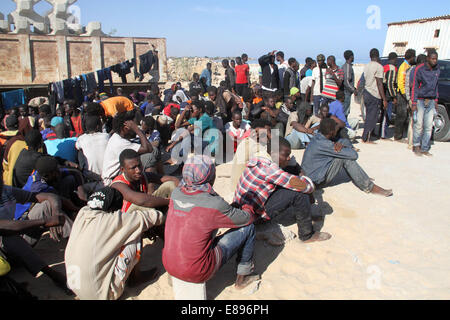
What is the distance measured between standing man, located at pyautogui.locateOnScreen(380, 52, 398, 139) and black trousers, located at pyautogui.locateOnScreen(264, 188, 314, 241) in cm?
532

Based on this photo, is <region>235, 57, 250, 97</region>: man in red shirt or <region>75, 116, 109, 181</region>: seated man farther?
<region>235, 57, 250, 97</region>: man in red shirt

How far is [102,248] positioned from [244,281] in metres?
1.33

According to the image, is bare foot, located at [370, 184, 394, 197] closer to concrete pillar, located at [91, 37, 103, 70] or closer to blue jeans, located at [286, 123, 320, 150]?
blue jeans, located at [286, 123, 320, 150]

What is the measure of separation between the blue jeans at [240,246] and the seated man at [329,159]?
2.07 m

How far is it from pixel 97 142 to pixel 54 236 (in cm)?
168

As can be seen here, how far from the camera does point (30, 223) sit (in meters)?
3.03

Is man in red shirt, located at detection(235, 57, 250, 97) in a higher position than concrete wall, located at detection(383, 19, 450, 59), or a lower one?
lower

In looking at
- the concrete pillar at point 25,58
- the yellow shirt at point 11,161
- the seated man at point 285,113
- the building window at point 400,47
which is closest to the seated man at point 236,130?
the seated man at point 285,113

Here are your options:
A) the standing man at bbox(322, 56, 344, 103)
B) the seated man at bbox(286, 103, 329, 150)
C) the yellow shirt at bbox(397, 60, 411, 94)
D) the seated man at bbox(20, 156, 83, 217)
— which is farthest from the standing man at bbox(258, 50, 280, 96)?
the seated man at bbox(20, 156, 83, 217)

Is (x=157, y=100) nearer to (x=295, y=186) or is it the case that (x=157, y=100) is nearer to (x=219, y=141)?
(x=219, y=141)

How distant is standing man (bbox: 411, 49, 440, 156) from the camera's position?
663 centimetres

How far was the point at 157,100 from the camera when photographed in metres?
8.76

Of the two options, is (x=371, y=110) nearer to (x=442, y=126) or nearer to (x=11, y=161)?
(x=442, y=126)
